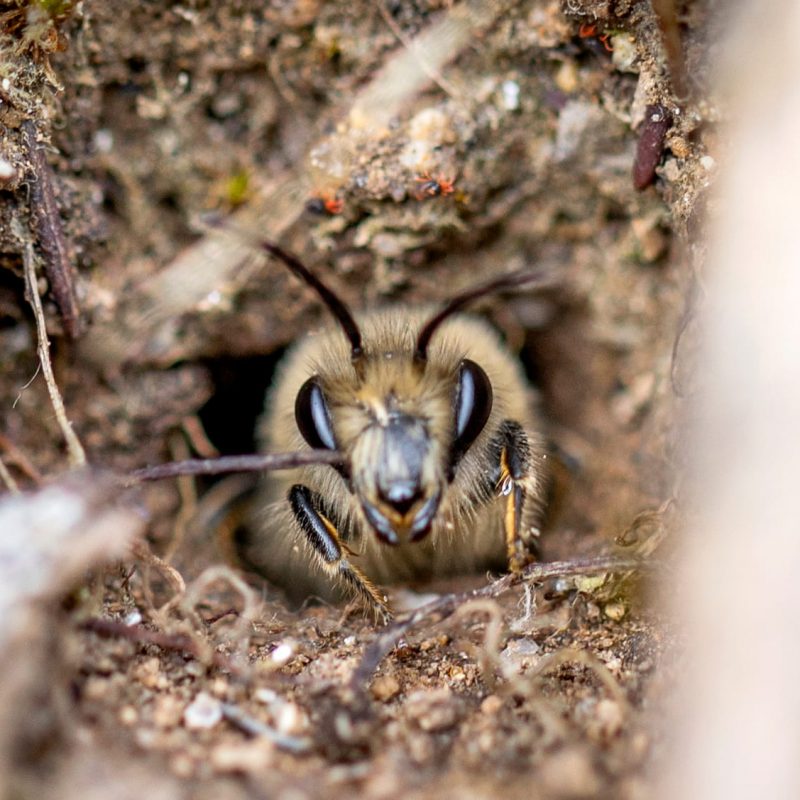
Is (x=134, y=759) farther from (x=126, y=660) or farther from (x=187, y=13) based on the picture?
(x=187, y=13)

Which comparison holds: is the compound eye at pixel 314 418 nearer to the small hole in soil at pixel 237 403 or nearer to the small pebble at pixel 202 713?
the small pebble at pixel 202 713

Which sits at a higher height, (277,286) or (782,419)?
(277,286)

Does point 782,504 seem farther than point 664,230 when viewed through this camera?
No

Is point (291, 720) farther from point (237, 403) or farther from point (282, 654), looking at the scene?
point (237, 403)

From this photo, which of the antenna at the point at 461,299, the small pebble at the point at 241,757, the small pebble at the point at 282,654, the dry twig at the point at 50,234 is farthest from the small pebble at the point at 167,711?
the dry twig at the point at 50,234

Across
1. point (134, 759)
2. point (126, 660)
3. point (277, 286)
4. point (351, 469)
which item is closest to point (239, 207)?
point (277, 286)

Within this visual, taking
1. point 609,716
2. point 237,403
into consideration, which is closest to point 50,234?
point 237,403
